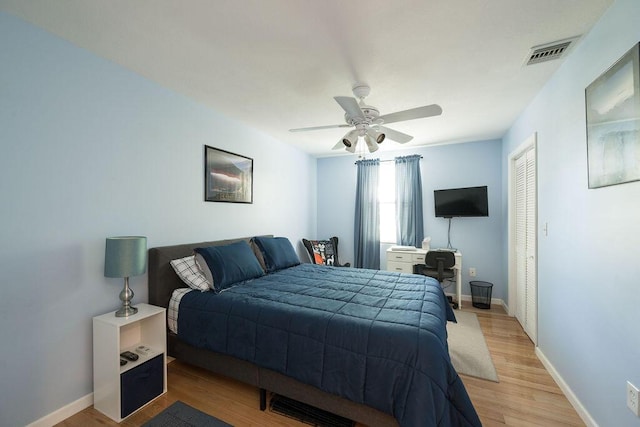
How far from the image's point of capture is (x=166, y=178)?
8.21 feet

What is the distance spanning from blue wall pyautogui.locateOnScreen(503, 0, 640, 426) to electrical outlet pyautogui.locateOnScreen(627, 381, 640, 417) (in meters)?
0.03

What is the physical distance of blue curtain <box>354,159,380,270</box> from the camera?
4.77 metres

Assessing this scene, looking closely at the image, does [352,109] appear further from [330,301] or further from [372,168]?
[372,168]

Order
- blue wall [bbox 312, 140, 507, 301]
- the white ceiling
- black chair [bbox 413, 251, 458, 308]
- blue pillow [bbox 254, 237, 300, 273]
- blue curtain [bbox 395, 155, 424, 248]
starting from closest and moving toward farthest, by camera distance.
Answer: the white ceiling → blue pillow [bbox 254, 237, 300, 273] → black chair [bbox 413, 251, 458, 308] → blue wall [bbox 312, 140, 507, 301] → blue curtain [bbox 395, 155, 424, 248]

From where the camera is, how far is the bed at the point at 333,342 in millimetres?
1352

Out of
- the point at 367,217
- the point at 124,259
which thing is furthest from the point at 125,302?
the point at 367,217

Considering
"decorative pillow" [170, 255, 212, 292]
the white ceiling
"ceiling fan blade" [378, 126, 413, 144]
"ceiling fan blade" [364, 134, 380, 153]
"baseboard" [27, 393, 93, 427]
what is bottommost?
"baseboard" [27, 393, 93, 427]

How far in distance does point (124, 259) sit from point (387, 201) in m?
3.99

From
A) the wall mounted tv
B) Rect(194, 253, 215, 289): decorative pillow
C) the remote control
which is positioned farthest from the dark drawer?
the wall mounted tv

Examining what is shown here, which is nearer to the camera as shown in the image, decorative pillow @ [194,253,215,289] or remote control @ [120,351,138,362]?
remote control @ [120,351,138,362]

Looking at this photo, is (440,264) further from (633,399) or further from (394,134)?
(633,399)

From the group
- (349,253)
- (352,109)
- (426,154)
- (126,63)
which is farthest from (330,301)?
(426,154)

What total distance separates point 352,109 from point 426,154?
2.85 m

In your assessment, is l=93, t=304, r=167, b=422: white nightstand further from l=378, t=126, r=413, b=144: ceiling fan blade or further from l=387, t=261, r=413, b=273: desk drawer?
l=387, t=261, r=413, b=273: desk drawer
